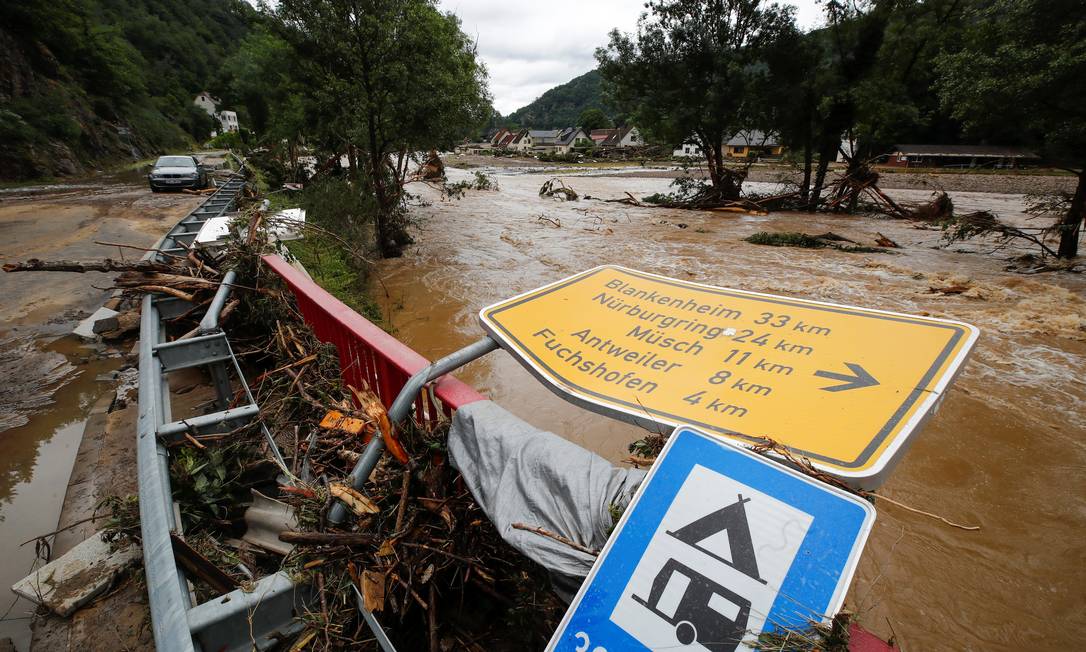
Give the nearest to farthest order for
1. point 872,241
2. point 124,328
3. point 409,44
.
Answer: point 124,328, point 409,44, point 872,241

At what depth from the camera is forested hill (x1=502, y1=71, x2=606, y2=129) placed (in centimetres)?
15025

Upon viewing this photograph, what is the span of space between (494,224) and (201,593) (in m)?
15.1

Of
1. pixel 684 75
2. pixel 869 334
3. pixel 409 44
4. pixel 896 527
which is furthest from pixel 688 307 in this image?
pixel 684 75

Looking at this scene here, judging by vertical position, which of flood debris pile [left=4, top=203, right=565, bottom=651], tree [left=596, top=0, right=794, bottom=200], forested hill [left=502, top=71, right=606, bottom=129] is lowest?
flood debris pile [left=4, top=203, right=565, bottom=651]

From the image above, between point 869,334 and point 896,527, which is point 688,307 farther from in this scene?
point 896,527

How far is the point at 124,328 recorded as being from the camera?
233 inches

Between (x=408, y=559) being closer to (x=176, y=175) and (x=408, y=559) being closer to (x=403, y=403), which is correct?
(x=403, y=403)

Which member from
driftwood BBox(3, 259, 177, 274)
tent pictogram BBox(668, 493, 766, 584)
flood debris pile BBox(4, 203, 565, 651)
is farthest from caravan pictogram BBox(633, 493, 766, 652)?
driftwood BBox(3, 259, 177, 274)

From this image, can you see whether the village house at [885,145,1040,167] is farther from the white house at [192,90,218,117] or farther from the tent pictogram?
the white house at [192,90,218,117]

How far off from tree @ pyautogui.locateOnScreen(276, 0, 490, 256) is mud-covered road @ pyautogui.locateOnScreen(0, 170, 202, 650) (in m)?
4.88

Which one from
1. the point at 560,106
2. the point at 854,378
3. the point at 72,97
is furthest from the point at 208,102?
the point at 560,106

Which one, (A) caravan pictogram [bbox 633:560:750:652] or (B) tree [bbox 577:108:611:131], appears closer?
(A) caravan pictogram [bbox 633:560:750:652]

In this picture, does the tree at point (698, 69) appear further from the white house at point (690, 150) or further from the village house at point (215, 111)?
the village house at point (215, 111)

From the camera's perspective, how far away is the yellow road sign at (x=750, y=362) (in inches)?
50.2
